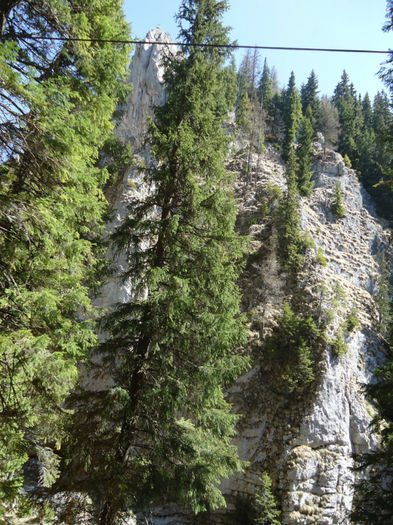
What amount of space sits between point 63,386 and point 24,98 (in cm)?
465

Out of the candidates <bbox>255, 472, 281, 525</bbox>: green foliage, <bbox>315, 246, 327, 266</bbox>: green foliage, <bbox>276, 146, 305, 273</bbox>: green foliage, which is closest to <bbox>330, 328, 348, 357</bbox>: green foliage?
<bbox>276, 146, 305, 273</bbox>: green foliage

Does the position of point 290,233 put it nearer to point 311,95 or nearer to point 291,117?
point 291,117

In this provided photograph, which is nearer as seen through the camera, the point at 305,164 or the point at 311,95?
the point at 305,164

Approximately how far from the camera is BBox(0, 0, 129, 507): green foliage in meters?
4.75

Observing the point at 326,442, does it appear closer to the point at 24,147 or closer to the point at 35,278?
the point at 35,278

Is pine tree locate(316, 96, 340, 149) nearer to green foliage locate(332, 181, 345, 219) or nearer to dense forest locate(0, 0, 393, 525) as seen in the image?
green foliage locate(332, 181, 345, 219)

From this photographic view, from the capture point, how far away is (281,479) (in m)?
15.8

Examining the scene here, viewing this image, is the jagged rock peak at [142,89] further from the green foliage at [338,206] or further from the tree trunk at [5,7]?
the tree trunk at [5,7]

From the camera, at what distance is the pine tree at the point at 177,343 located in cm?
580

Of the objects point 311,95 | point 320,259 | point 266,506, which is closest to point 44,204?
point 266,506

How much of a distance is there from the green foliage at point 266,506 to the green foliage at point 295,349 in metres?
4.84

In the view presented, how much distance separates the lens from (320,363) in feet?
61.9

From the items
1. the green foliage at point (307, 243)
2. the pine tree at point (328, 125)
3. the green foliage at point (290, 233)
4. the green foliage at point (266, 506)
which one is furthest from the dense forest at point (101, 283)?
the pine tree at point (328, 125)

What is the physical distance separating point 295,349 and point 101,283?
14.7 metres
